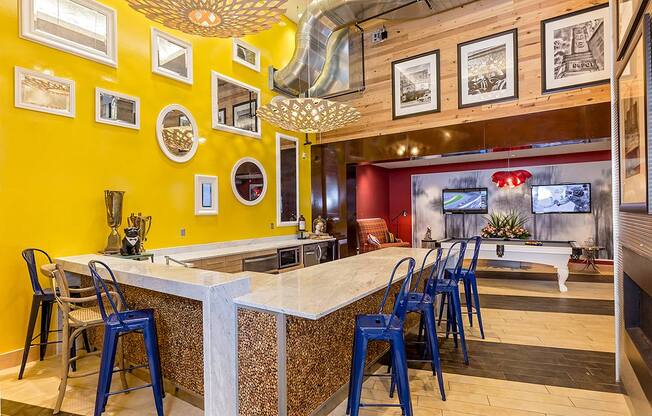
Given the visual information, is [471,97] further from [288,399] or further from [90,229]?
[90,229]

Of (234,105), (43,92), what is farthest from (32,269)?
(234,105)

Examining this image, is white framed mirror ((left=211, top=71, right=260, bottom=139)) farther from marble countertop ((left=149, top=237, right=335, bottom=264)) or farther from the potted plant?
the potted plant

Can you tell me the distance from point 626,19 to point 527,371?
2.72 meters

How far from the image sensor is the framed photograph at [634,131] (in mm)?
1731

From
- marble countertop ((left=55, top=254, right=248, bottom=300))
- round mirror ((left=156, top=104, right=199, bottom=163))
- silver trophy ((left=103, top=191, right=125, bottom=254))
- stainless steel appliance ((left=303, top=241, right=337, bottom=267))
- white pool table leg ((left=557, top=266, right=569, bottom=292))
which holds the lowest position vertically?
white pool table leg ((left=557, top=266, right=569, bottom=292))

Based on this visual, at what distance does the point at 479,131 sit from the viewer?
5312 mm

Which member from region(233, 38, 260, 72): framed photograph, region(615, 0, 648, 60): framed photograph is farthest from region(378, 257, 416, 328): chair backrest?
region(233, 38, 260, 72): framed photograph

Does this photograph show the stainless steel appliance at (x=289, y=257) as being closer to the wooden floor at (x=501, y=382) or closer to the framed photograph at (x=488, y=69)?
the wooden floor at (x=501, y=382)

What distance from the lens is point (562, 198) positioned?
7602mm

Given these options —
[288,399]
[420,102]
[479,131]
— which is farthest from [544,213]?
[288,399]

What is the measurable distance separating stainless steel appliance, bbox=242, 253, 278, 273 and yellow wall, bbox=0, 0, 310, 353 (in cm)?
70

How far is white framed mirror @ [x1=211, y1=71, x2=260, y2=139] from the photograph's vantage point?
16.1 feet

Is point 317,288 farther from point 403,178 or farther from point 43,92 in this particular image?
point 403,178

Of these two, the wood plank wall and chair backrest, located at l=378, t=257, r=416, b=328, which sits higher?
the wood plank wall
